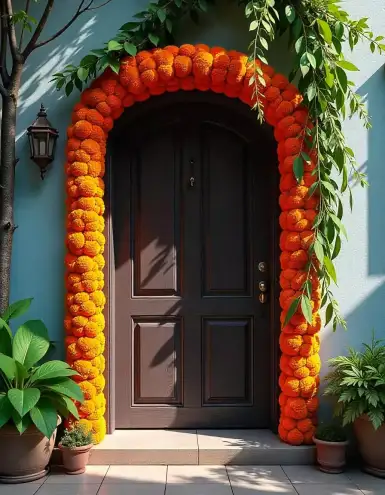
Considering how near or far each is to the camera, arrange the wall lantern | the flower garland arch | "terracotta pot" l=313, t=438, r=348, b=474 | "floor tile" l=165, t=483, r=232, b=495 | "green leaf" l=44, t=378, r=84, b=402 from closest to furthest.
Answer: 1. "floor tile" l=165, t=483, r=232, b=495
2. "green leaf" l=44, t=378, r=84, b=402
3. "terracotta pot" l=313, t=438, r=348, b=474
4. the flower garland arch
5. the wall lantern

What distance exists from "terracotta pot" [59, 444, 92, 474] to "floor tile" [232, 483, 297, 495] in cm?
90

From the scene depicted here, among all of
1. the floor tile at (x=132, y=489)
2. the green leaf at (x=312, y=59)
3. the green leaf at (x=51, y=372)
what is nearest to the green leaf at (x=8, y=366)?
the green leaf at (x=51, y=372)

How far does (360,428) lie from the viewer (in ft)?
11.2

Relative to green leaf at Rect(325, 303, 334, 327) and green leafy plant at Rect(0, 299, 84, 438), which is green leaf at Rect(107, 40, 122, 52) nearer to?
green leafy plant at Rect(0, 299, 84, 438)

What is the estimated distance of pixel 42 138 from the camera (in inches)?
143

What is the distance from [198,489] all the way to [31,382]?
1.12m

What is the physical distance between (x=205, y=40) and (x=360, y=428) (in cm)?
268

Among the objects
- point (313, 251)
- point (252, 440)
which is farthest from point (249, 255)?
point (252, 440)

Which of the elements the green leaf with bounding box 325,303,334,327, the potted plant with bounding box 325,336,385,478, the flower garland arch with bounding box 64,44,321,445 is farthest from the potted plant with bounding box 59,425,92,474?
the green leaf with bounding box 325,303,334,327

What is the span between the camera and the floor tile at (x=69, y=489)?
308 centimetres

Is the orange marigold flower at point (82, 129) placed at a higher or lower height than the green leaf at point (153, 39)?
lower

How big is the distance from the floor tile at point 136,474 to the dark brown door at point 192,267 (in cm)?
49

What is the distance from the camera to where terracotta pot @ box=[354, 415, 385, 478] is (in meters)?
3.32

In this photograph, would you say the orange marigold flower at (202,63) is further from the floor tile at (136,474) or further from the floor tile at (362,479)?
the floor tile at (362,479)
